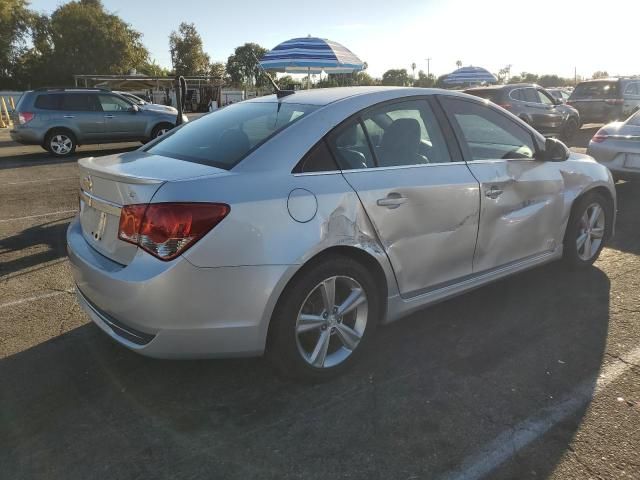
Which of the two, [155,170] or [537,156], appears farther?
[537,156]

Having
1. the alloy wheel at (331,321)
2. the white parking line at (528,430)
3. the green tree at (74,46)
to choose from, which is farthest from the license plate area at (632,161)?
the green tree at (74,46)

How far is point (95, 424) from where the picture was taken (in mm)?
2627

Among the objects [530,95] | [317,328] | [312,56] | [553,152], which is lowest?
[317,328]

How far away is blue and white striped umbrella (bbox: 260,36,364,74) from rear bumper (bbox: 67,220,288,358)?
40.6 feet

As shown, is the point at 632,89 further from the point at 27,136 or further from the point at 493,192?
the point at 27,136

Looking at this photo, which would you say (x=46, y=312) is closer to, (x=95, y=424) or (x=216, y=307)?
(x=95, y=424)

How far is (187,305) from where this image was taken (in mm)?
2488

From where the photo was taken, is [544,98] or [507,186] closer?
[507,186]

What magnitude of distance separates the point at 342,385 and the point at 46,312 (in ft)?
7.85

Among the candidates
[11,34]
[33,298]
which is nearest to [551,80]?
[11,34]

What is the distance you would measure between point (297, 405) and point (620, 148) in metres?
6.79

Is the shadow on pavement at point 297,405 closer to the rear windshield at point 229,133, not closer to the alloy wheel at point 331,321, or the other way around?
the alloy wheel at point 331,321

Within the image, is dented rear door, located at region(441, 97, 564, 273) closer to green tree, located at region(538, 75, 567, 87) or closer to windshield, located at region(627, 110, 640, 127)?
windshield, located at region(627, 110, 640, 127)

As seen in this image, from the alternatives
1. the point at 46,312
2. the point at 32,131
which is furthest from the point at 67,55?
the point at 46,312
